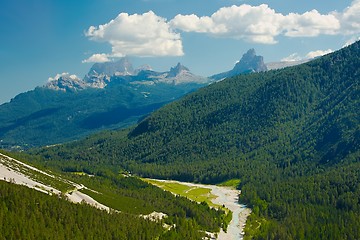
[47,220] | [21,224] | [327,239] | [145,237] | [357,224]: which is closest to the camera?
[21,224]

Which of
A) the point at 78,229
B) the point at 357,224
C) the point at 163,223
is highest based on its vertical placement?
the point at 78,229

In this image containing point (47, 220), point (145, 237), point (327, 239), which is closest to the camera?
point (47, 220)

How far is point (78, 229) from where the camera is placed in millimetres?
153625

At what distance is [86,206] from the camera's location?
177 meters

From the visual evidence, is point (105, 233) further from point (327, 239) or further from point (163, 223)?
point (327, 239)

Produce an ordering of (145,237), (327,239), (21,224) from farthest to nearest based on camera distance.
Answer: (327,239) → (145,237) → (21,224)

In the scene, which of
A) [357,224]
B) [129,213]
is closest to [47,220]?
[129,213]

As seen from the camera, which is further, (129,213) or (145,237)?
(129,213)

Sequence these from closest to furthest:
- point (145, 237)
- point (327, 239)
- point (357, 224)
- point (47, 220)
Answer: point (47, 220) < point (145, 237) < point (327, 239) < point (357, 224)

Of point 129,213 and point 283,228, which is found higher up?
point 129,213

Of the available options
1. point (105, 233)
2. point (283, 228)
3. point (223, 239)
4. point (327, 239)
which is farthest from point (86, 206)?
point (327, 239)

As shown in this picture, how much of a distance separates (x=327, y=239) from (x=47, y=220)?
10161 cm

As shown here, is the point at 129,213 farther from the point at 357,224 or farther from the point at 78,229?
the point at 357,224

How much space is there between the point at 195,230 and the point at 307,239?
140 ft
